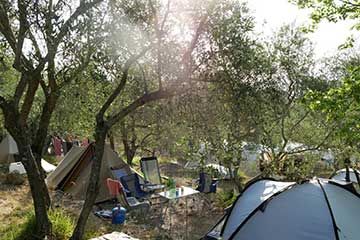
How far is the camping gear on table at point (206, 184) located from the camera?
34.0ft

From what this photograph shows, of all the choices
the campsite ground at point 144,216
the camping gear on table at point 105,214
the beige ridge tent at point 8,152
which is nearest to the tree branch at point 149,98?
the campsite ground at point 144,216

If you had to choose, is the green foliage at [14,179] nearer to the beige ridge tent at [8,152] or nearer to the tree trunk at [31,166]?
the beige ridge tent at [8,152]

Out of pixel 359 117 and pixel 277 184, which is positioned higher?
pixel 359 117

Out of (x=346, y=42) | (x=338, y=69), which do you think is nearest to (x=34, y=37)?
(x=346, y=42)

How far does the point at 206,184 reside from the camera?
1055cm

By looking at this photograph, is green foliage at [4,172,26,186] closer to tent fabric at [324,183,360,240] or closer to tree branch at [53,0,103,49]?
tree branch at [53,0,103,49]

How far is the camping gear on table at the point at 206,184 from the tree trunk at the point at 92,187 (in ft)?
16.4

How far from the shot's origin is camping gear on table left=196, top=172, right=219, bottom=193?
1038 centimetres

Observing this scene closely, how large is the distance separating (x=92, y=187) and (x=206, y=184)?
5442 millimetres

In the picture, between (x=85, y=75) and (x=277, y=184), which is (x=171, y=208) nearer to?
(x=277, y=184)

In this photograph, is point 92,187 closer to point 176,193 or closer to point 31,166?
point 31,166

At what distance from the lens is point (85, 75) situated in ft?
21.2

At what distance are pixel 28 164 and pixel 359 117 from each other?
21.8 feet

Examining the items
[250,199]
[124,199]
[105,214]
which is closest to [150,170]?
[124,199]
